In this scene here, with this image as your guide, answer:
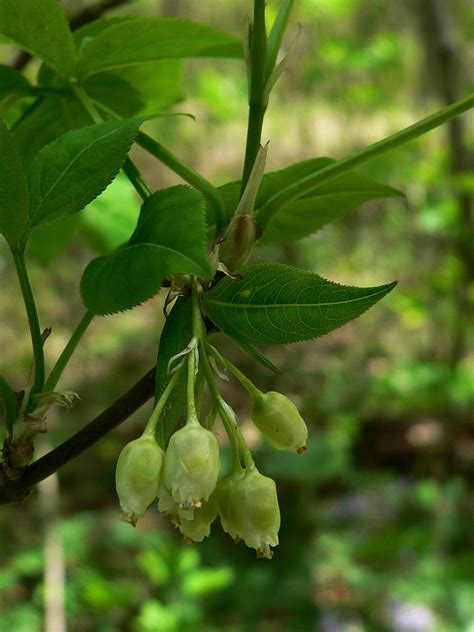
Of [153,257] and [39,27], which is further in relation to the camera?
[39,27]

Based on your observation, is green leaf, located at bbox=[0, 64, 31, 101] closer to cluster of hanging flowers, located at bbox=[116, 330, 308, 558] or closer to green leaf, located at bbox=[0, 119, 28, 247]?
green leaf, located at bbox=[0, 119, 28, 247]

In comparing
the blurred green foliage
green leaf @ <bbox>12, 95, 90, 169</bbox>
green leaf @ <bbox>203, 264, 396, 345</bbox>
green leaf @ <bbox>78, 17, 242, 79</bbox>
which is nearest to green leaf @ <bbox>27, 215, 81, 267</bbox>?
the blurred green foliage

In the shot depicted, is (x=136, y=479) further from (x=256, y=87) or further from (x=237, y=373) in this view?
(x=256, y=87)

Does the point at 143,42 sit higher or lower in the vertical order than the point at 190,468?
higher

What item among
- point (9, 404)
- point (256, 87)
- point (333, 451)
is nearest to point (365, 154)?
point (256, 87)

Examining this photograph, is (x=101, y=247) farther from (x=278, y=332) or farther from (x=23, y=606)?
(x=23, y=606)

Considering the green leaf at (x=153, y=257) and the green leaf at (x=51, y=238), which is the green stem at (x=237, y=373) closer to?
the green leaf at (x=153, y=257)
